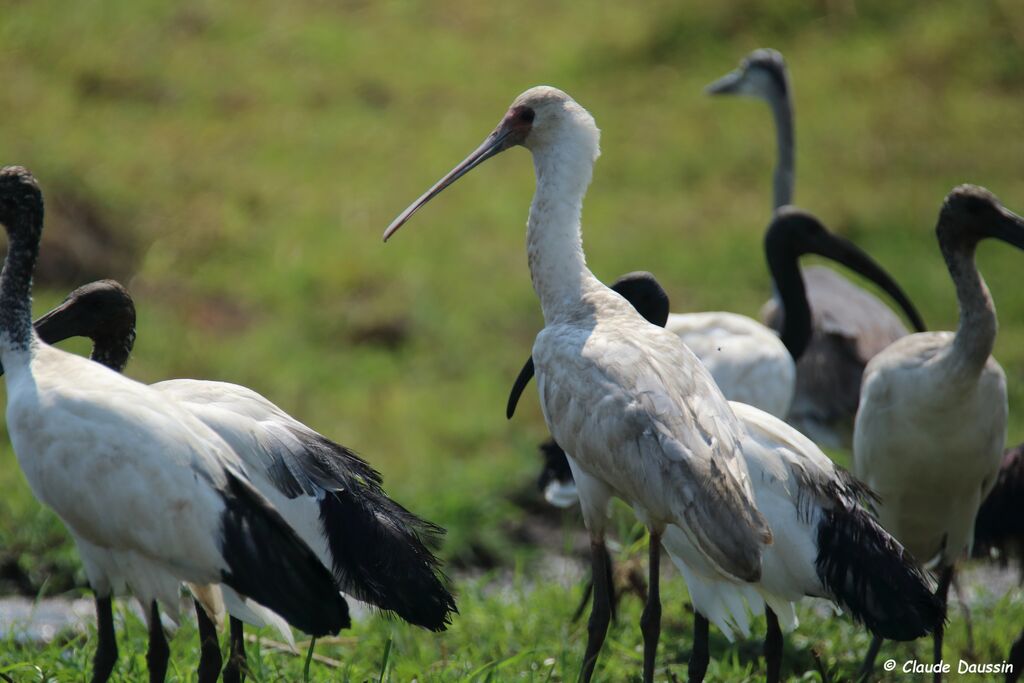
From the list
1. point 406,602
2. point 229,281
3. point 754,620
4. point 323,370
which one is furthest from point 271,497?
point 229,281

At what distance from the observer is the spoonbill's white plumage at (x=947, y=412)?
16.2 ft

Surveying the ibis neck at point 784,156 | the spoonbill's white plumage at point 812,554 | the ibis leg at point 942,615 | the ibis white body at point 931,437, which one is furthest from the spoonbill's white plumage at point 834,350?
the spoonbill's white plumage at point 812,554

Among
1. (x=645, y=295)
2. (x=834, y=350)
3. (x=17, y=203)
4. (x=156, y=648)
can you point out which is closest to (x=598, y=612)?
(x=156, y=648)

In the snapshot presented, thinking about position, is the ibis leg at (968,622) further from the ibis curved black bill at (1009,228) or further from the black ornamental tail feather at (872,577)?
the ibis curved black bill at (1009,228)

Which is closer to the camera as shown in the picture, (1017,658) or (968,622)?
(1017,658)

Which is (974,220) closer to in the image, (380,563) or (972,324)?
(972,324)

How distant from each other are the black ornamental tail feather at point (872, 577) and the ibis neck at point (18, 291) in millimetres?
2319

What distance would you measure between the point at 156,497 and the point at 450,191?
6.97 meters

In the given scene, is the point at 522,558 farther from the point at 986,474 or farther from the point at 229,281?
the point at 229,281

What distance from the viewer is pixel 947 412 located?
16.5 ft

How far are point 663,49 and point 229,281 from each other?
486 cm

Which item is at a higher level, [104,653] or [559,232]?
[559,232]

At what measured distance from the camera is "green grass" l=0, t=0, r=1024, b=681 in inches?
286

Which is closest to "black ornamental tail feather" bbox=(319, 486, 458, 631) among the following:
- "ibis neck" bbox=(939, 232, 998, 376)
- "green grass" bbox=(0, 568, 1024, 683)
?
"green grass" bbox=(0, 568, 1024, 683)
